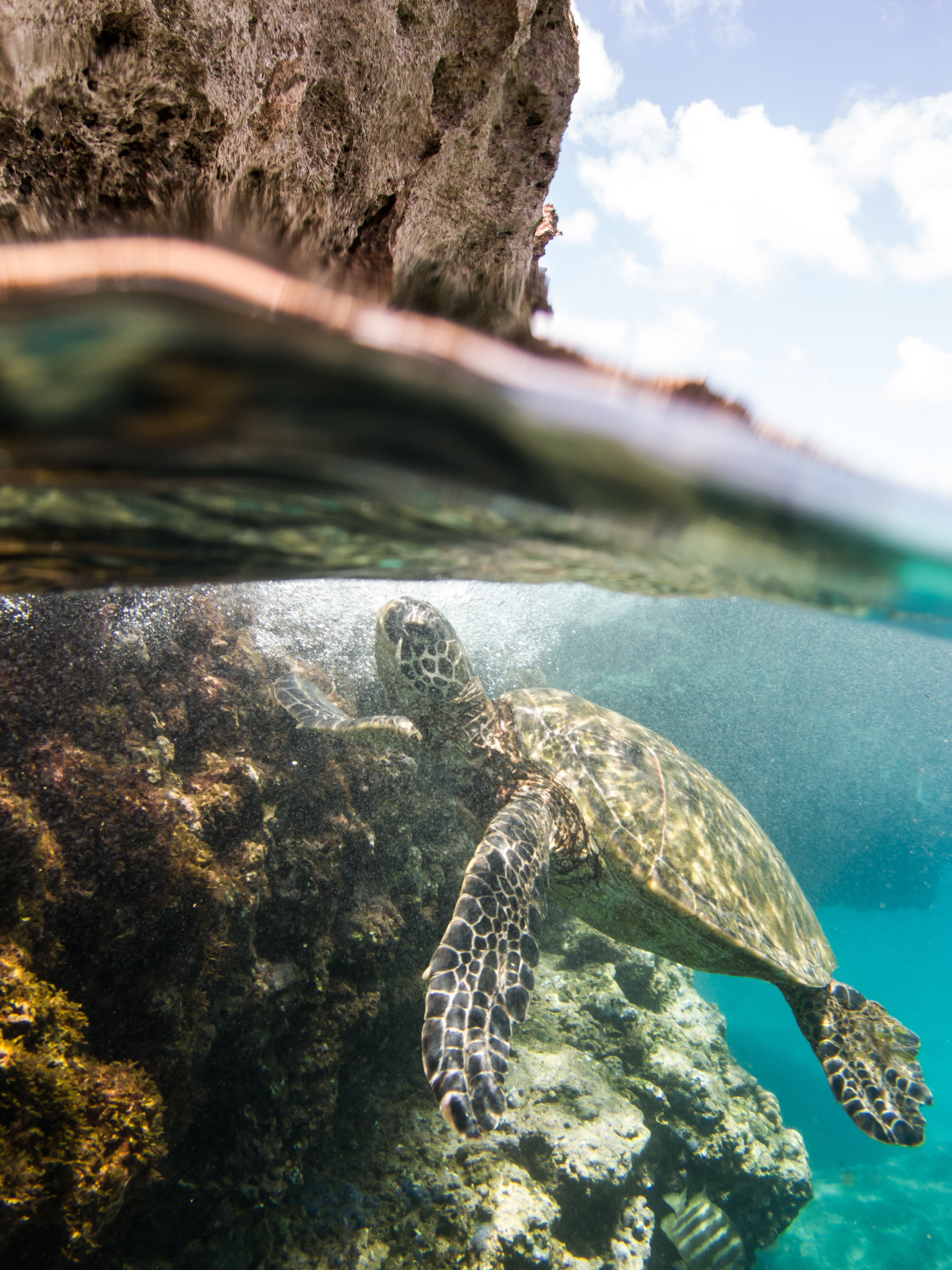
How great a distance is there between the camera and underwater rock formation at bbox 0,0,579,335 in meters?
1.34

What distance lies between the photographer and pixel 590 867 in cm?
432

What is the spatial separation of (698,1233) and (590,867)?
18.9 ft

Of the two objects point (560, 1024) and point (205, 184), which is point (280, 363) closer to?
point (205, 184)

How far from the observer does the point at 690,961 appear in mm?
4969

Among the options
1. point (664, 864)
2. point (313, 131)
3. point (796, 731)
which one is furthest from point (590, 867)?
point (796, 731)

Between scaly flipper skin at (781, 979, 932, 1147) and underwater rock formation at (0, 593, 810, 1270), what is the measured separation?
210 cm

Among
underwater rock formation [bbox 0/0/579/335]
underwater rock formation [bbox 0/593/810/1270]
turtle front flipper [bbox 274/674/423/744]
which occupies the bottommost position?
underwater rock formation [bbox 0/593/810/1270]

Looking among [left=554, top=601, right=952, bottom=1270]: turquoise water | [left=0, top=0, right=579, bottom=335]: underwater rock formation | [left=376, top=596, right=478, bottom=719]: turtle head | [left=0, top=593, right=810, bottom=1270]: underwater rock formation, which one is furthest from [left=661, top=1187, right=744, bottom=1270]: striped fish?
[left=554, top=601, right=952, bottom=1270]: turquoise water

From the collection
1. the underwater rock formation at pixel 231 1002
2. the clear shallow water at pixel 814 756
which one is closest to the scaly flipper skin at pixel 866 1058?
the underwater rock formation at pixel 231 1002

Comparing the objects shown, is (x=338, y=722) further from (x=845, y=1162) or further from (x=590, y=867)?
(x=845, y=1162)

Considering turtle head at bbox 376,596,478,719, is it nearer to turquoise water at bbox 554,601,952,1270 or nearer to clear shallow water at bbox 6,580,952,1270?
clear shallow water at bbox 6,580,952,1270

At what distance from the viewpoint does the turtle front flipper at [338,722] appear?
4547mm

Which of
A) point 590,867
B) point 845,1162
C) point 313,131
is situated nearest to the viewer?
point 313,131

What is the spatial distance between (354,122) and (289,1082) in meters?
5.53
